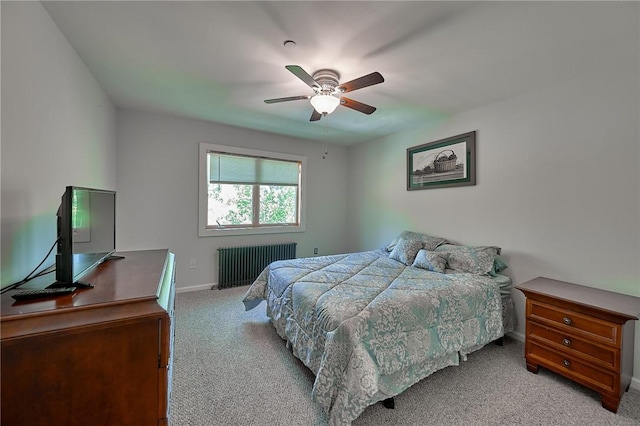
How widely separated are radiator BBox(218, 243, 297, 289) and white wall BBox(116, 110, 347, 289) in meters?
0.13

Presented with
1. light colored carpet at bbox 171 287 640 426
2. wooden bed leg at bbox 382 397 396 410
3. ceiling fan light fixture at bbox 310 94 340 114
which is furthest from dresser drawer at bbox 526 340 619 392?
ceiling fan light fixture at bbox 310 94 340 114

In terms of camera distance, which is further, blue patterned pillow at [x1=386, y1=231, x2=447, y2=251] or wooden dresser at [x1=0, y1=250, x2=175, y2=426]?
blue patterned pillow at [x1=386, y1=231, x2=447, y2=251]

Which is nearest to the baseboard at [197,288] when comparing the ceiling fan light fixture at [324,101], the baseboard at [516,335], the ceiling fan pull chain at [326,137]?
the ceiling fan pull chain at [326,137]

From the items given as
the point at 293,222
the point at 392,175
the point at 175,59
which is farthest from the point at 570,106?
the point at 293,222

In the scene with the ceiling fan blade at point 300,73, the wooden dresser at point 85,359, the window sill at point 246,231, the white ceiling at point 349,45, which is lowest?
the wooden dresser at point 85,359

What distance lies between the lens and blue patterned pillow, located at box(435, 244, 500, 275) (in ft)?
8.36

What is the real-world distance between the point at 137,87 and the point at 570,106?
4194 millimetres

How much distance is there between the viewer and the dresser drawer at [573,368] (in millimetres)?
1694

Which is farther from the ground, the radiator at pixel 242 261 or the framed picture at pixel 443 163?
the framed picture at pixel 443 163

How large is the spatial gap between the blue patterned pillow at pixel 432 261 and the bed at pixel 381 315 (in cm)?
1

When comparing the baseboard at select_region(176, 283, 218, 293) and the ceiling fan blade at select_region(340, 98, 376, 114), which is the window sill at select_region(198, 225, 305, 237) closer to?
the baseboard at select_region(176, 283, 218, 293)

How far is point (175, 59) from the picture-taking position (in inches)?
80.5

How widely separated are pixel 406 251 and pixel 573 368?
166 centimetres

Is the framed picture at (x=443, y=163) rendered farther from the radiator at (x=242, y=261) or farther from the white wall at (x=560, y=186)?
the radiator at (x=242, y=261)
